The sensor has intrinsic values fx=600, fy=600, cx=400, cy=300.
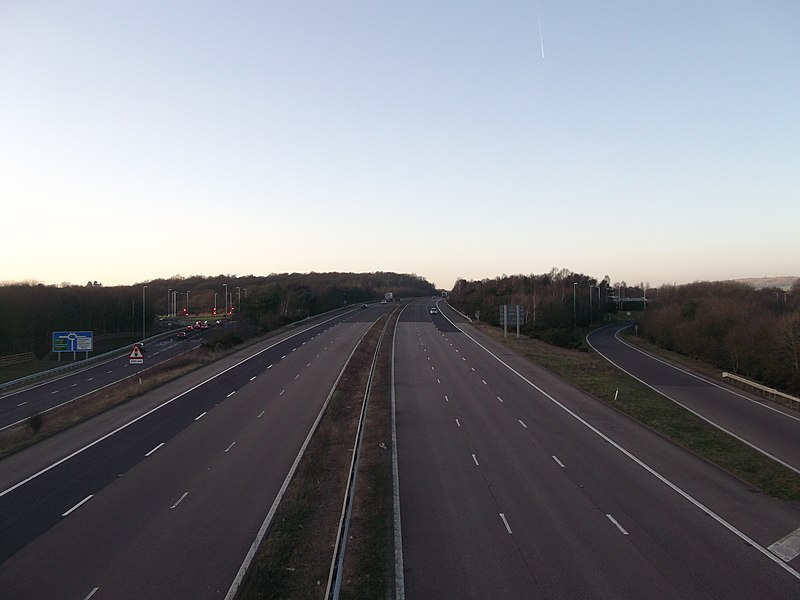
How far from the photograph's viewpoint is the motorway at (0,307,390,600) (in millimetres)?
11859

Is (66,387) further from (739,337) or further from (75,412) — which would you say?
(739,337)

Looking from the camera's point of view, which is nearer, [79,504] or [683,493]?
[79,504]

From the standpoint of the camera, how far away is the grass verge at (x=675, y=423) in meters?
19.6

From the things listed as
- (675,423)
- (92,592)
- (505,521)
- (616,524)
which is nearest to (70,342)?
(675,423)

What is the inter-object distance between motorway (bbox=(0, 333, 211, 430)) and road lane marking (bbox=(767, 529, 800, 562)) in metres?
34.1

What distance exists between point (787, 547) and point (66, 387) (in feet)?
161

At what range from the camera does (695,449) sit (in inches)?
917

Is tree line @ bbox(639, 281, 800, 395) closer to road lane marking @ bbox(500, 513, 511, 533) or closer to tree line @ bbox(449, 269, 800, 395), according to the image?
tree line @ bbox(449, 269, 800, 395)

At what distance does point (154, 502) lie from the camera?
16.5m

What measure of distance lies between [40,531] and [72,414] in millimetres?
18736

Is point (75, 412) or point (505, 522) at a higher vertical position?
point (505, 522)

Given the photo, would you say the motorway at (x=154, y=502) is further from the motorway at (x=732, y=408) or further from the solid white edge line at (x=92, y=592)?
the motorway at (x=732, y=408)

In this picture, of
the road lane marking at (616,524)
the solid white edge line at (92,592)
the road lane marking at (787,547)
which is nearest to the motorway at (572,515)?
the road lane marking at (616,524)

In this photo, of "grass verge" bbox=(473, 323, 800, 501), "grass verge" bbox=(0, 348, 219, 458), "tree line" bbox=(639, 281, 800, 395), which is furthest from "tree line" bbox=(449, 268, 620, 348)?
"grass verge" bbox=(0, 348, 219, 458)
